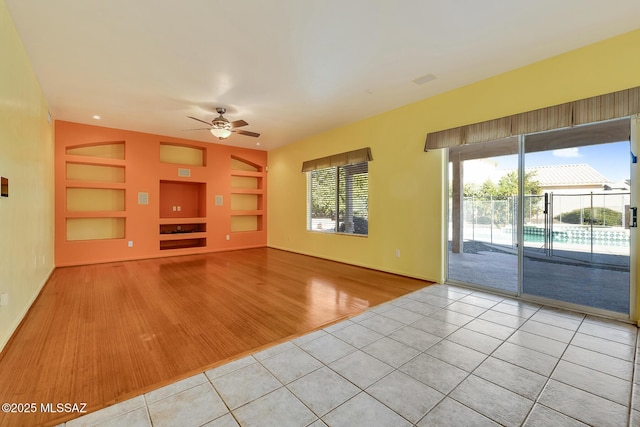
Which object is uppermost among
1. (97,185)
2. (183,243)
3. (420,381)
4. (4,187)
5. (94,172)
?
(94,172)

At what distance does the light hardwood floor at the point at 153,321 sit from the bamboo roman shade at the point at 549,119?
2.34 metres

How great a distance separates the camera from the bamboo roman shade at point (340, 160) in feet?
18.0

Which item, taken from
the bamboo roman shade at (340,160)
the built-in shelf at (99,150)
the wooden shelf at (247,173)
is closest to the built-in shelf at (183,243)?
the wooden shelf at (247,173)

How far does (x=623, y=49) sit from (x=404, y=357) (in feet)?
12.5

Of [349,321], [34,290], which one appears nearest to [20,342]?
[34,290]

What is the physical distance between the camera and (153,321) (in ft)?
9.76

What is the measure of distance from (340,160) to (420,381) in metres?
Answer: 4.72

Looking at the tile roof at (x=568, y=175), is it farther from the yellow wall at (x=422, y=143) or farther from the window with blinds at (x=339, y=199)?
the window with blinds at (x=339, y=199)

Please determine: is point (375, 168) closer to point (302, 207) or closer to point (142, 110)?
point (302, 207)

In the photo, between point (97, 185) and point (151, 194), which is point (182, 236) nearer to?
point (151, 194)

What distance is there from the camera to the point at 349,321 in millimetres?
2980

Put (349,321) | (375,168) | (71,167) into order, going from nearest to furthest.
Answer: (349,321)
(375,168)
(71,167)

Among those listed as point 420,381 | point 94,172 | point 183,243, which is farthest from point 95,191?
point 420,381

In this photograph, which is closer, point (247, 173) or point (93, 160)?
point (93, 160)
